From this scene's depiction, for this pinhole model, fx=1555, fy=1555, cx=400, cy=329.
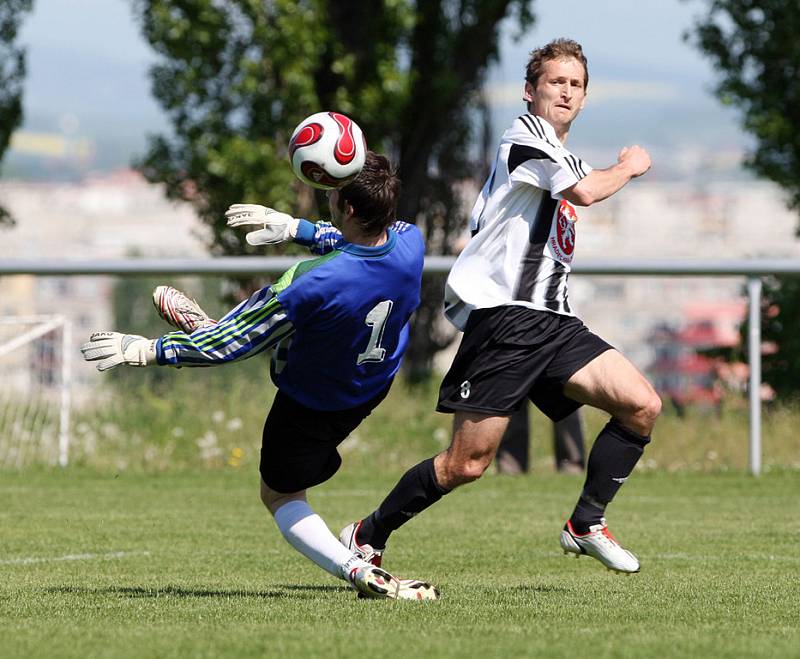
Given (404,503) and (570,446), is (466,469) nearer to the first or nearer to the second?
(404,503)

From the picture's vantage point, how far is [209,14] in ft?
73.3

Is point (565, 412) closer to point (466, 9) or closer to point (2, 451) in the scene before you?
point (2, 451)

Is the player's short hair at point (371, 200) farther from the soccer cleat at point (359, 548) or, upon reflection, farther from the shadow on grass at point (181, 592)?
the shadow on grass at point (181, 592)

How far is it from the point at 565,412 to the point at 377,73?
56.5ft

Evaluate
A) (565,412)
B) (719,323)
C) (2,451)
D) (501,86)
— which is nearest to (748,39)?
(501,86)

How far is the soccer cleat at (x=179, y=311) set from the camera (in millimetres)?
5852

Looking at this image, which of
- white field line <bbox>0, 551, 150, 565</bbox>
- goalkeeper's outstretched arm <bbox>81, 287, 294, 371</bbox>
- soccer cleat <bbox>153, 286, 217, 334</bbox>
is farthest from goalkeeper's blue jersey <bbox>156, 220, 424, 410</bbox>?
white field line <bbox>0, 551, 150, 565</bbox>

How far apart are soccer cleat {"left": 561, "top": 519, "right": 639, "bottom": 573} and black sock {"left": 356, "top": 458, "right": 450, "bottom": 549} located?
0.56 meters

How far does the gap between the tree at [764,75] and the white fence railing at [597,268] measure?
395 inches

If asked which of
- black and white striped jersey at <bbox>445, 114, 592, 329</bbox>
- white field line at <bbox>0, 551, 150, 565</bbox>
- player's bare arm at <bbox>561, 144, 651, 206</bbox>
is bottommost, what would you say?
white field line at <bbox>0, 551, 150, 565</bbox>

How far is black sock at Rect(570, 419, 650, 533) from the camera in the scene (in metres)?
6.14

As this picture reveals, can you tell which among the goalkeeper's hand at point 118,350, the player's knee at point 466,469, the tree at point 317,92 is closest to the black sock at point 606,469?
the player's knee at point 466,469

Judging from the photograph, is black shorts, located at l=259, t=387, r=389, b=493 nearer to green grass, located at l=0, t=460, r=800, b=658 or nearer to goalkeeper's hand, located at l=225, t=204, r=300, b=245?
green grass, located at l=0, t=460, r=800, b=658

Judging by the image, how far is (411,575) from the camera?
21.9 ft
